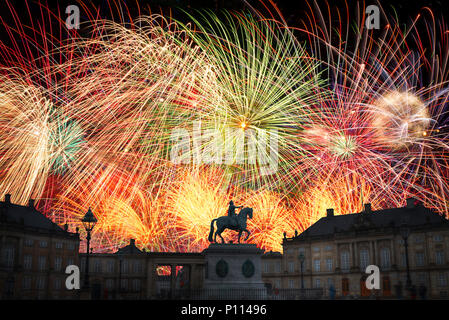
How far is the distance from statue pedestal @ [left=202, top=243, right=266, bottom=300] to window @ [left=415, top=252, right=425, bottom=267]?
3682 centimetres

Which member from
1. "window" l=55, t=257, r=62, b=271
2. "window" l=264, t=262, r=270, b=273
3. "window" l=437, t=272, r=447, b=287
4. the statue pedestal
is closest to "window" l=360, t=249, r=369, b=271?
"window" l=437, t=272, r=447, b=287

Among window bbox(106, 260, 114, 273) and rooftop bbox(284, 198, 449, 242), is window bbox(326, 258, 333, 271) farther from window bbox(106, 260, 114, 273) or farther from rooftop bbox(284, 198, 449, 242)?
window bbox(106, 260, 114, 273)

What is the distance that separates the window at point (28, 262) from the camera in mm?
60031

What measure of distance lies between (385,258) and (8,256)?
47.7 meters

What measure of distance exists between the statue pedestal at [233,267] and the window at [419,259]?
36.8m

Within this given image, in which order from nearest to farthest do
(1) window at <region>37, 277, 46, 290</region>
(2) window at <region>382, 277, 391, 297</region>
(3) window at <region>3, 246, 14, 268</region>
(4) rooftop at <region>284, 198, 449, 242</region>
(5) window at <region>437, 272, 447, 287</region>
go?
(5) window at <region>437, 272, 447, 287</region>, (3) window at <region>3, 246, 14, 268</region>, (4) rooftop at <region>284, 198, 449, 242</region>, (1) window at <region>37, 277, 46, 290</region>, (2) window at <region>382, 277, 391, 297</region>

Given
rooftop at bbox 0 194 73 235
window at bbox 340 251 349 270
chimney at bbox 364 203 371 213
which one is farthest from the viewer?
chimney at bbox 364 203 371 213

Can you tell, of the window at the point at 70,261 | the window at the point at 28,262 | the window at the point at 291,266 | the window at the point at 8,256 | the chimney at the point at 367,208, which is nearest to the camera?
the window at the point at 8,256

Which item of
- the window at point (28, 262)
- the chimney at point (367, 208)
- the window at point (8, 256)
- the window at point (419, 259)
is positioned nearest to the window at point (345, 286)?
the chimney at point (367, 208)

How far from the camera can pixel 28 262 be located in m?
60.5

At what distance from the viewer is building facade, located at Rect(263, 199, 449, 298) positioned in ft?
191

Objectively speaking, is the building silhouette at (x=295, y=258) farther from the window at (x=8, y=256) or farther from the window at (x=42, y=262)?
the window at (x=42, y=262)
